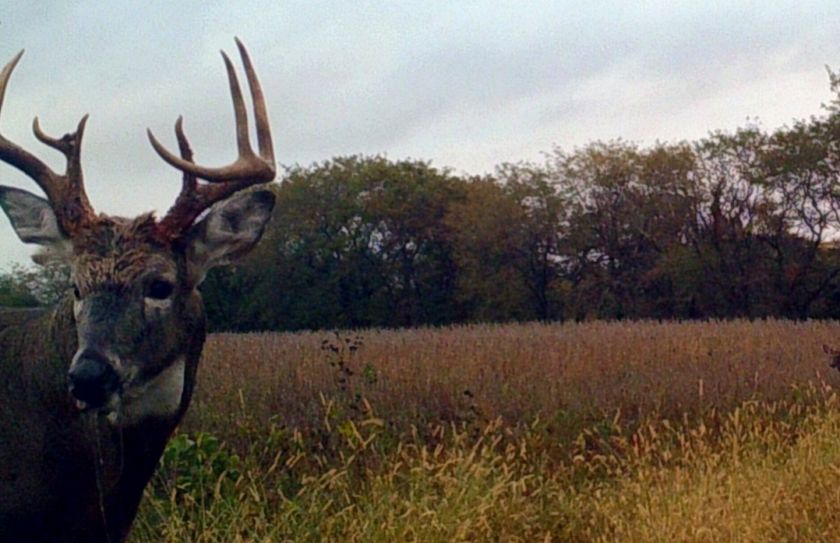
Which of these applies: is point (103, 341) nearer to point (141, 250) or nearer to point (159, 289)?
point (159, 289)

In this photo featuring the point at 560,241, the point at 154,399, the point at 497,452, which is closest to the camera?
the point at 154,399

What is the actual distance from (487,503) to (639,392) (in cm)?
446

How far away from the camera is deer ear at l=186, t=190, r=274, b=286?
18.7ft

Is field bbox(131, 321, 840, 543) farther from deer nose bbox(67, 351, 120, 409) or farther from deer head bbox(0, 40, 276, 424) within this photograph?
deer nose bbox(67, 351, 120, 409)

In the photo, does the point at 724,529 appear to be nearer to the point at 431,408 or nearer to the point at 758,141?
the point at 431,408

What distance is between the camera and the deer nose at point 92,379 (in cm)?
474

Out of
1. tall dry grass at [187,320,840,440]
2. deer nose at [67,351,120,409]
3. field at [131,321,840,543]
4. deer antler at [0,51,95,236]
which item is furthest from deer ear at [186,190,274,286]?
tall dry grass at [187,320,840,440]

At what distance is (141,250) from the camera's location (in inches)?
212

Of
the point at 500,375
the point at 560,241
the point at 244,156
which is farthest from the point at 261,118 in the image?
the point at 560,241

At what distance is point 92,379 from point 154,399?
55 cm

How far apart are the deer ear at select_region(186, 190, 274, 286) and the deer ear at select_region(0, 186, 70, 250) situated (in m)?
0.67

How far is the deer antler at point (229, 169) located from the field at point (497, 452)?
2236mm

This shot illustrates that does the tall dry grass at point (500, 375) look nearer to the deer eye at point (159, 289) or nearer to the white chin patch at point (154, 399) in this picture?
the white chin patch at point (154, 399)

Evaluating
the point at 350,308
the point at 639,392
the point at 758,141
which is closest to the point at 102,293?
the point at 639,392
